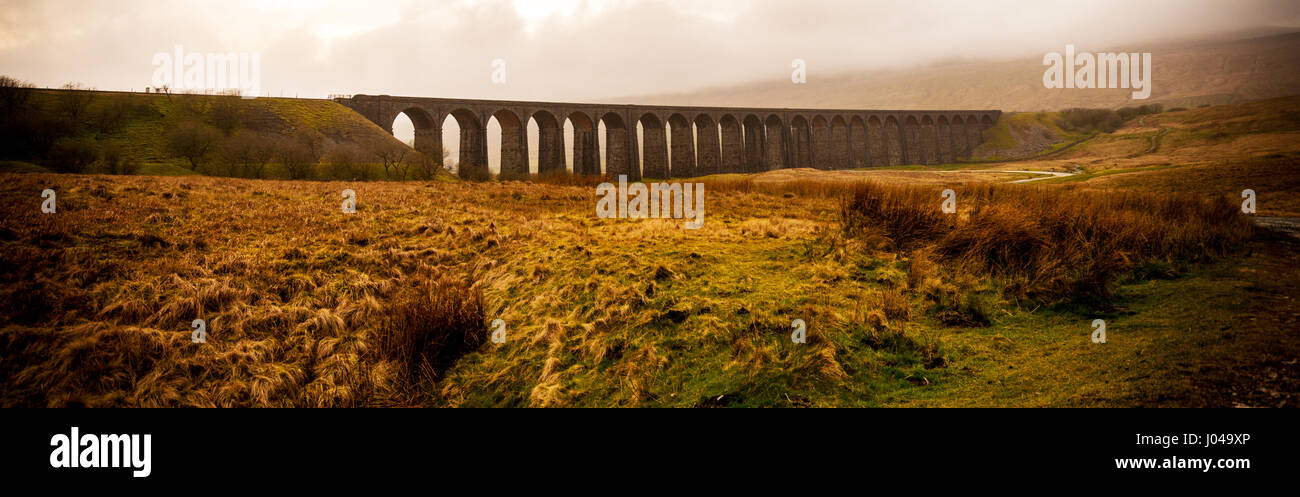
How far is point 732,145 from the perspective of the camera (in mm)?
79938

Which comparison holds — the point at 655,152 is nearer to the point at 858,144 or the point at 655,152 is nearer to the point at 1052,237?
the point at 858,144

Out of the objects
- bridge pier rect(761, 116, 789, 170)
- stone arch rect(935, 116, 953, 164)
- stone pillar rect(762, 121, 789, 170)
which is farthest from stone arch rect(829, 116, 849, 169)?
stone arch rect(935, 116, 953, 164)

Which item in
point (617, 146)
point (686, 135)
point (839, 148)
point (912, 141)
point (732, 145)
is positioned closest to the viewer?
point (617, 146)

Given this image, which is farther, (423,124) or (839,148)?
(839,148)

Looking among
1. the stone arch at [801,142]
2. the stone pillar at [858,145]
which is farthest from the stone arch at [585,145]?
the stone pillar at [858,145]

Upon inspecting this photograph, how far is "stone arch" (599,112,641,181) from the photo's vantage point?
66375mm

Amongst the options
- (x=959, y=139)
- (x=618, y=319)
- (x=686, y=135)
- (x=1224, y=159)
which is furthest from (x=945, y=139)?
(x=618, y=319)

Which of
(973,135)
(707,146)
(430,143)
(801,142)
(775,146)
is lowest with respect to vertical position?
(430,143)

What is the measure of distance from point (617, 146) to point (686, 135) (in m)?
11.0

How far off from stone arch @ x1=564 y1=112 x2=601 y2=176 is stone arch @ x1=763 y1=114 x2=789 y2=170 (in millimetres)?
32892

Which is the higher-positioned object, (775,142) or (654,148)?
(775,142)

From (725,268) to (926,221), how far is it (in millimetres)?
4229

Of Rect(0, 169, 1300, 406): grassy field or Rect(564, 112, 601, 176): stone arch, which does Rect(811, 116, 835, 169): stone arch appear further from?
Rect(0, 169, 1300, 406): grassy field
